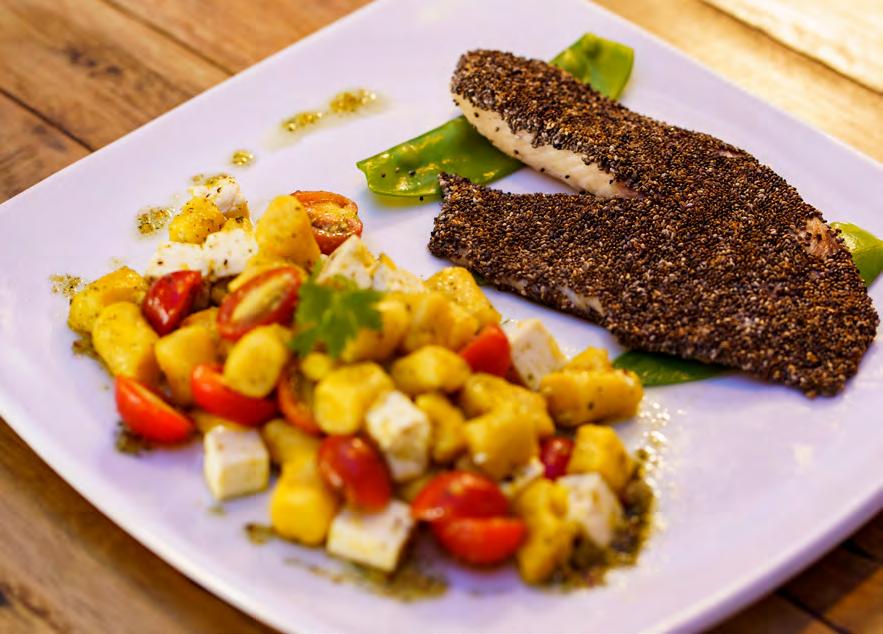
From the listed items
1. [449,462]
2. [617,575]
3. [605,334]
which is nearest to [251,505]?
[449,462]

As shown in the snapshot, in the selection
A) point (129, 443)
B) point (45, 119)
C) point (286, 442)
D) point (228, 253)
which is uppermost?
point (228, 253)

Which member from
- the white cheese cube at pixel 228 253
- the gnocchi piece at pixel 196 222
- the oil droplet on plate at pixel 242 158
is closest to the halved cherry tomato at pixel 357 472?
the white cheese cube at pixel 228 253

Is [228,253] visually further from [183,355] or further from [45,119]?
[45,119]

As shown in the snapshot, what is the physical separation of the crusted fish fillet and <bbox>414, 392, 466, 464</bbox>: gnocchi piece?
87 cm

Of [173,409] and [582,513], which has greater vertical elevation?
[582,513]

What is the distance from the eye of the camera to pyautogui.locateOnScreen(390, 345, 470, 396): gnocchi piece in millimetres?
2891

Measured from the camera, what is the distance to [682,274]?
3605mm

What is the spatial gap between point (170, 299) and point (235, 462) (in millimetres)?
646

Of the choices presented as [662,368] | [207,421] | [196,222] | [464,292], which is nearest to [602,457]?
[662,368]

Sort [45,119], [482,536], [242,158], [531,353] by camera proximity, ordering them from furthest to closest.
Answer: [45,119]
[242,158]
[531,353]
[482,536]

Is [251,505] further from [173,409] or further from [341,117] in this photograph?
[341,117]

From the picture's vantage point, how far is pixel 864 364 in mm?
3424

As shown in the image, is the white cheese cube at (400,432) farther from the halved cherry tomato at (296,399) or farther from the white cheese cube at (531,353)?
the white cheese cube at (531,353)

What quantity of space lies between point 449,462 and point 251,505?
0.58 meters
